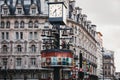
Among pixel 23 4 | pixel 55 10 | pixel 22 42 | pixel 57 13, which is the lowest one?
pixel 22 42

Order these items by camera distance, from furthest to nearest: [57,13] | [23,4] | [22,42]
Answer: [23,4] → [22,42] → [57,13]

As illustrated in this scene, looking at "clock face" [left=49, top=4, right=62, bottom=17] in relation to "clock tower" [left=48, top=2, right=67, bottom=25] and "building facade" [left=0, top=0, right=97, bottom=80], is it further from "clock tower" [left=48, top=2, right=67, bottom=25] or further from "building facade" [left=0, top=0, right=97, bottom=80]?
"building facade" [left=0, top=0, right=97, bottom=80]

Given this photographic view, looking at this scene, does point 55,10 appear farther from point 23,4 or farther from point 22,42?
point 23,4

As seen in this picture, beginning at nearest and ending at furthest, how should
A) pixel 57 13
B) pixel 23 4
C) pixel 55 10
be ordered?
pixel 55 10 < pixel 57 13 < pixel 23 4

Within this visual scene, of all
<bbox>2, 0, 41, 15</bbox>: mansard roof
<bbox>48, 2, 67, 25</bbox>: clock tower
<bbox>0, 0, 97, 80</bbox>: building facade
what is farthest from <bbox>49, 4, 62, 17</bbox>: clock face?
<bbox>2, 0, 41, 15</bbox>: mansard roof

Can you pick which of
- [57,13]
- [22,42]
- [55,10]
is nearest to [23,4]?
[22,42]

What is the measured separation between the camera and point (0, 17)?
464ft

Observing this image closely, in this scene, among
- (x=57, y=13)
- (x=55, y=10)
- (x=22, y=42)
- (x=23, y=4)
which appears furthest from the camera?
(x=23, y=4)

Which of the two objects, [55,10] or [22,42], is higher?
[55,10]

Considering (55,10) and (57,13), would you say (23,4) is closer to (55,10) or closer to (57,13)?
(57,13)

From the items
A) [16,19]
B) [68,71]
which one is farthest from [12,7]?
[68,71]

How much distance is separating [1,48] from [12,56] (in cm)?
349

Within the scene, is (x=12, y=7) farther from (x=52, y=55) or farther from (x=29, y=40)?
(x=52, y=55)

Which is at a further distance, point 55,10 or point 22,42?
point 22,42
